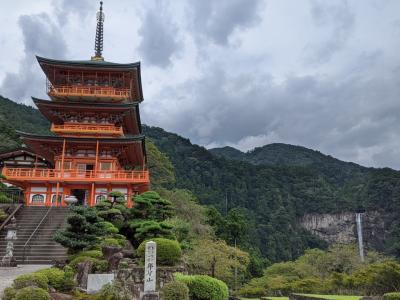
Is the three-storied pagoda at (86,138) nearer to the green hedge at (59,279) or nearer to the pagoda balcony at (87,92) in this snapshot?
the pagoda balcony at (87,92)

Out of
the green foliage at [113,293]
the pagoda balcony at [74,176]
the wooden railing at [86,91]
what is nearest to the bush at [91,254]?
the green foliage at [113,293]

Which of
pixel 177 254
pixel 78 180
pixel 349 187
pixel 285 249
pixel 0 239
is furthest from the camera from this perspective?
pixel 349 187

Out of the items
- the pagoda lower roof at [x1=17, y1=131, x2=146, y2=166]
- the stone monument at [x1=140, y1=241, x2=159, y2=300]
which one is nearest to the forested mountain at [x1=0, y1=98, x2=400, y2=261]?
the pagoda lower roof at [x1=17, y1=131, x2=146, y2=166]

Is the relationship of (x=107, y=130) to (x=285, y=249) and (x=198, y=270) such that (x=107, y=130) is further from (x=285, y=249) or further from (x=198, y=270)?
(x=285, y=249)

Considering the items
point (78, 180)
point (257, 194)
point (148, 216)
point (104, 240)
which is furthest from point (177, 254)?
point (257, 194)

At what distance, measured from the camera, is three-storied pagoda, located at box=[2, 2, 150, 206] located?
30.5 m

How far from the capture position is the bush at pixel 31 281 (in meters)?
11.8

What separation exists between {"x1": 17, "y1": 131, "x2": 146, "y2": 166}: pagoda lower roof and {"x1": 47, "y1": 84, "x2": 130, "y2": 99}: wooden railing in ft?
14.2

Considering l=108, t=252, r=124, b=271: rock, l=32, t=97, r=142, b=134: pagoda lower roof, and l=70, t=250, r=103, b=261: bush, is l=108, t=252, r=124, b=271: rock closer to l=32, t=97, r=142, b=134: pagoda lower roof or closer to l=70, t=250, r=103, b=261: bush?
Answer: l=70, t=250, r=103, b=261: bush

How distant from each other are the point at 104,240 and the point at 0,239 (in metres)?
6.92

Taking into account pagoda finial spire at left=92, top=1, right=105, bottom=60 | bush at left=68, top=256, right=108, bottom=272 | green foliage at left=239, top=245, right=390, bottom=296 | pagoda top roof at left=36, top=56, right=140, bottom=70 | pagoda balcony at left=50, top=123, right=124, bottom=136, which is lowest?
green foliage at left=239, top=245, right=390, bottom=296

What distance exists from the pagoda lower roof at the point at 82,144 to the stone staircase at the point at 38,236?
5895mm

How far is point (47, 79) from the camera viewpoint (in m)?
34.8

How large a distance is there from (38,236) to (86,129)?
12682 millimetres
